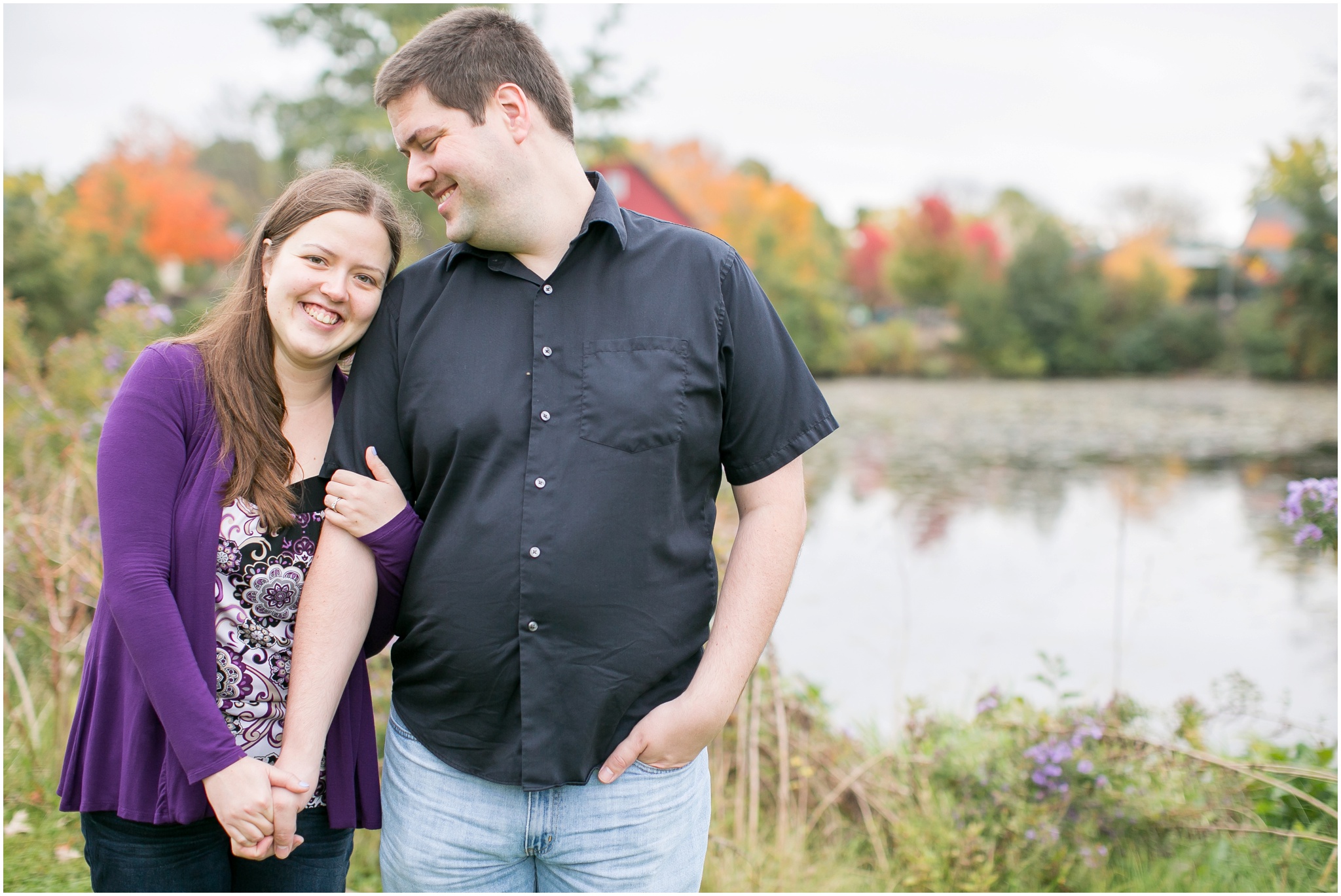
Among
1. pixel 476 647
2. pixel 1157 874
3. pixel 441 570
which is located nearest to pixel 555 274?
pixel 441 570

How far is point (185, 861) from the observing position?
1754 millimetres

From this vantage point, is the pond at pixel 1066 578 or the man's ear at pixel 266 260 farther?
the pond at pixel 1066 578

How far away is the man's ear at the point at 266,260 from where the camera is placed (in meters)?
1.89

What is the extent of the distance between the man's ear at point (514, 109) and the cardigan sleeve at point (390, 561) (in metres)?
0.71

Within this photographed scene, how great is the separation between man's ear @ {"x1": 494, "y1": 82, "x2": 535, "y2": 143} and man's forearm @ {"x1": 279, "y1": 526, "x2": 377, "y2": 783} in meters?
0.79

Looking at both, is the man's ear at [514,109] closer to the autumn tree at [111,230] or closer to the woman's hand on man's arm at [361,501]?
the woman's hand on man's arm at [361,501]

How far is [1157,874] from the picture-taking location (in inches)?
123

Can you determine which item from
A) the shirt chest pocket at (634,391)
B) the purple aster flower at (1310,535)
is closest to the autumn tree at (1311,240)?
the purple aster flower at (1310,535)

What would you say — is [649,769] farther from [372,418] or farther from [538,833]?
[372,418]

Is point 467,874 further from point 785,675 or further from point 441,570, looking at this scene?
point 785,675

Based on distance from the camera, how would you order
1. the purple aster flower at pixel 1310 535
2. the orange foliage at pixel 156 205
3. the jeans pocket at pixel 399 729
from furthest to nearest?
the orange foliage at pixel 156 205
the purple aster flower at pixel 1310 535
the jeans pocket at pixel 399 729

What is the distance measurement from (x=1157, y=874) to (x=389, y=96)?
321 cm

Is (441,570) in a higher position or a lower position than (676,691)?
higher

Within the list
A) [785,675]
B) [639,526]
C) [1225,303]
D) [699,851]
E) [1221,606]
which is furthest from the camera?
[1225,303]
